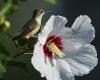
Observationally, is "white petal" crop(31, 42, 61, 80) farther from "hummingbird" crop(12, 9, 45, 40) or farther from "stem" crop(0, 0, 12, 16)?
"stem" crop(0, 0, 12, 16)

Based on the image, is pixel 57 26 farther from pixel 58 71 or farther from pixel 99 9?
pixel 99 9

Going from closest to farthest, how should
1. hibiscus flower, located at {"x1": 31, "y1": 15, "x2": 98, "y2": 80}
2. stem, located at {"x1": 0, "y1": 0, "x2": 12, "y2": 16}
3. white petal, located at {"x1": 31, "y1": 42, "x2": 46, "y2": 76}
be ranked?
stem, located at {"x1": 0, "y1": 0, "x2": 12, "y2": 16} < white petal, located at {"x1": 31, "y1": 42, "x2": 46, "y2": 76} < hibiscus flower, located at {"x1": 31, "y1": 15, "x2": 98, "y2": 80}

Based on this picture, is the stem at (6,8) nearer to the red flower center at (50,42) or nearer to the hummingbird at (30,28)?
the hummingbird at (30,28)

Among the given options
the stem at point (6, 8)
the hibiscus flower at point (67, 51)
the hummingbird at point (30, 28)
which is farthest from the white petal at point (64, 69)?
the stem at point (6, 8)

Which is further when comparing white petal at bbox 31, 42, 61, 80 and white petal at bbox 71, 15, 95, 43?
white petal at bbox 71, 15, 95, 43

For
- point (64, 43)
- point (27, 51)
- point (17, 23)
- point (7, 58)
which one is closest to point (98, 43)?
point (17, 23)

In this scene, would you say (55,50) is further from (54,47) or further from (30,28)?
(30,28)

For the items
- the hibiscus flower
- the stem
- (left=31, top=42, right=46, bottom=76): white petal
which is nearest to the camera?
the stem

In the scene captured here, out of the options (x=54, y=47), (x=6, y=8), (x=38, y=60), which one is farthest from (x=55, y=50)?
(x=6, y=8)

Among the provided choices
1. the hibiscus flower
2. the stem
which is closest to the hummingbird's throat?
the hibiscus flower
